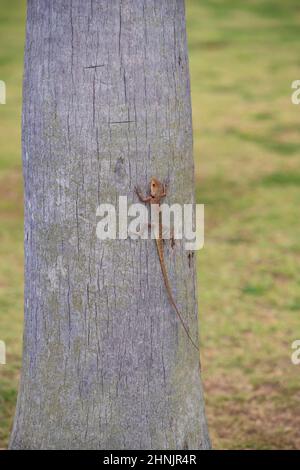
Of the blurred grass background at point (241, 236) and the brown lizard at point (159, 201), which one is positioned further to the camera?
the blurred grass background at point (241, 236)

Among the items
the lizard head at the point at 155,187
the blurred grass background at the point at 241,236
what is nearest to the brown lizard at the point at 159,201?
the lizard head at the point at 155,187

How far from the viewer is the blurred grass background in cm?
507

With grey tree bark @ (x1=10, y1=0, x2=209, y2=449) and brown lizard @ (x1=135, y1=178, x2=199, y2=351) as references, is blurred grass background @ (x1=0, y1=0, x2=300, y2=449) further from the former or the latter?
brown lizard @ (x1=135, y1=178, x2=199, y2=351)

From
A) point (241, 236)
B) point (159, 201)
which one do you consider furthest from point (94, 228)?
point (241, 236)

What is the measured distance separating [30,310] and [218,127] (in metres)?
8.25

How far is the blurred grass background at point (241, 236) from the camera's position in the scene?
507 cm

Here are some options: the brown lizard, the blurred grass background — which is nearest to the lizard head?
the brown lizard

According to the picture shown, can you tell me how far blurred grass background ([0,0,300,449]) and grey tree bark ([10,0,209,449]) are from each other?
140 cm

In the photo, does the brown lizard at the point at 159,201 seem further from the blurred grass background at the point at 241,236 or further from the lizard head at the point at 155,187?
the blurred grass background at the point at 241,236

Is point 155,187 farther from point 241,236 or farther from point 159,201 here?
point 241,236

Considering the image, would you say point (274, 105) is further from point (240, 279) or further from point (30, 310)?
point (30, 310)

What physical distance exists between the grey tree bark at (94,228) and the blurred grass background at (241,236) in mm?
1402

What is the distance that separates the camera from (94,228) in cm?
319

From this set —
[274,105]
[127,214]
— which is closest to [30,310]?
[127,214]
